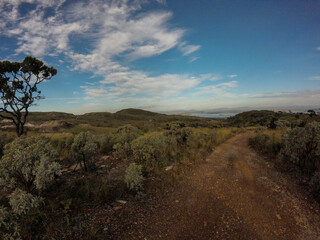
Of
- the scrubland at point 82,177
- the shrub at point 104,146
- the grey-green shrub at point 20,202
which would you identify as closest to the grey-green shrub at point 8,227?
the scrubland at point 82,177

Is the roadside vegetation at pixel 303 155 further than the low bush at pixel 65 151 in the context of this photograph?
No

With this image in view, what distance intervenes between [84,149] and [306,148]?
9704mm

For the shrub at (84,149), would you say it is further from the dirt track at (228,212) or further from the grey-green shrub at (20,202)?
the dirt track at (228,212)

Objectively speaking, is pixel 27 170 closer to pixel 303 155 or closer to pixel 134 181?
pixel 134 181

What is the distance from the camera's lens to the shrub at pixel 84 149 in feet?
20.1

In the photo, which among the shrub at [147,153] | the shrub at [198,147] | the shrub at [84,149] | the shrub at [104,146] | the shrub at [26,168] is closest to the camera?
the shrub at [26,168]

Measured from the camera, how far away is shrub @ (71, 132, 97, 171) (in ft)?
20.1

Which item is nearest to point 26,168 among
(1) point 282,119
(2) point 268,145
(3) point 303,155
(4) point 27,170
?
(4) point 27,170

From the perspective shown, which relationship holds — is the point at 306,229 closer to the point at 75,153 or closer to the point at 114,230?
the point at 114,230

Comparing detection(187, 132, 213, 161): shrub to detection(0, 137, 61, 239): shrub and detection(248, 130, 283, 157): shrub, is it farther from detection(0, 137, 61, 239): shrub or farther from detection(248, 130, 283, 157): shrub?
detection(0, 137, 61, 239): shrub

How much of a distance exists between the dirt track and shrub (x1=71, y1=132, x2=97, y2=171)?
3284 millimetres

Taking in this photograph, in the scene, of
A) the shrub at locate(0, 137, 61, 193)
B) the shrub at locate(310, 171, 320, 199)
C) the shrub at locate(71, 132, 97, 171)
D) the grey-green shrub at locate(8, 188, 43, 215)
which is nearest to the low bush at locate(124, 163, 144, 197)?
the shrub at locate(0, 137, 61, 193)

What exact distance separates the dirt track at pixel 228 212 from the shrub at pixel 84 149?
3.28 m

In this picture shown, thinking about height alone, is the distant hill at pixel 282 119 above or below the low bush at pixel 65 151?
above
